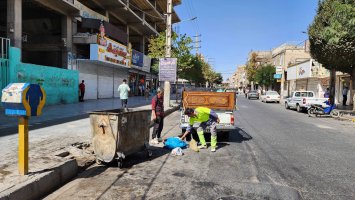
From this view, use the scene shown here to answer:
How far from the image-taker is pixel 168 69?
19.6 meters

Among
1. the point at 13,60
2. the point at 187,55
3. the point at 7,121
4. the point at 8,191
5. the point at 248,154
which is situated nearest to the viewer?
the point at 8,191

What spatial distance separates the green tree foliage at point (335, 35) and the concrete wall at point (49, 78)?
55.6ft

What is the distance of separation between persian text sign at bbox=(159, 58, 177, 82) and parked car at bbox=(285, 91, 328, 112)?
9298mm

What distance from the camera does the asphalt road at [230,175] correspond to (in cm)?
511

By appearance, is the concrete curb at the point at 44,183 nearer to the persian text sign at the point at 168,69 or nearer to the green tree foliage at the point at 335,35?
the persian text sign at the point at 168,69

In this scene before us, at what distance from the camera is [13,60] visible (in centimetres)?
1670

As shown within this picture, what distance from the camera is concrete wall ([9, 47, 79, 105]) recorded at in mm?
16938

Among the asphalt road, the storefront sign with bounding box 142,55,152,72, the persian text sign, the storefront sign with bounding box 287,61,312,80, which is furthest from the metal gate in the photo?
the storefront sign with bounding box 287,61,312,80

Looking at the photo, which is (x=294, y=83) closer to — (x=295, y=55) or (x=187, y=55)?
(x=295, y=55)

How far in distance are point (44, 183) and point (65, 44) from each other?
849 inches

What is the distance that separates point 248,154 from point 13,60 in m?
13.6

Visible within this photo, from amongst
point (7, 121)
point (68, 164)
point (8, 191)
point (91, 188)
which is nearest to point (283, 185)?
point (91, 188)

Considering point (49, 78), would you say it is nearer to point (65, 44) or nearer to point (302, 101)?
point (65, 44)

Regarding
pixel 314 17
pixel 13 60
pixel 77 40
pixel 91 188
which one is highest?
pixel 314 17
